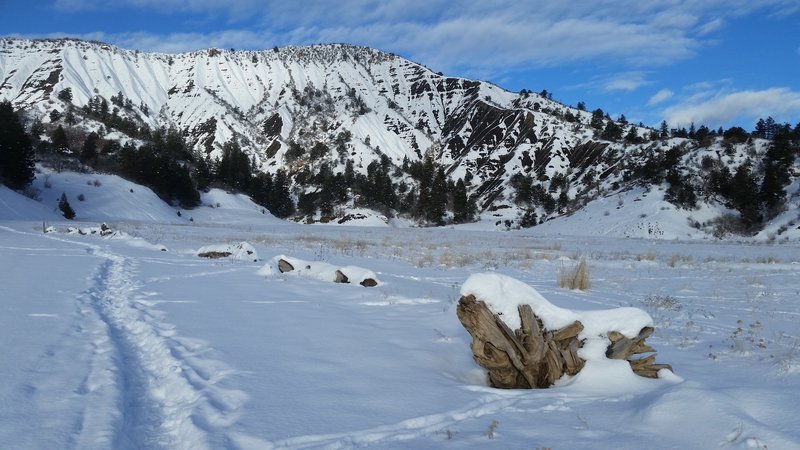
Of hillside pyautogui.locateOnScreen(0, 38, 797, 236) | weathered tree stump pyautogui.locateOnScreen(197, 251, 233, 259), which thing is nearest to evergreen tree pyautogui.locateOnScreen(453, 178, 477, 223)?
hillside pyautogui.locateOnScreen(0, 38, 797, 236)

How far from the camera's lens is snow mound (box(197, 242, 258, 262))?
15664 mm

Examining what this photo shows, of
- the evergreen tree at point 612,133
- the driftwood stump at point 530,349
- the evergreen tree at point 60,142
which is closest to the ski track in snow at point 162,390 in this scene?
the driftwood stump at point 530,349

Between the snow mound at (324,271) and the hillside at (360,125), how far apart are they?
142 ft

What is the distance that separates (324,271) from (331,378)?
745 centimetres

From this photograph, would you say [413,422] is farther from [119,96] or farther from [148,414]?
[119,96]

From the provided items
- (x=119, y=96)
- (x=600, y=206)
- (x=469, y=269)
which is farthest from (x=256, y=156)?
(x=469, y=269)

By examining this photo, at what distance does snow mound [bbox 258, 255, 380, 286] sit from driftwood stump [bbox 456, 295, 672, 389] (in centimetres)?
621

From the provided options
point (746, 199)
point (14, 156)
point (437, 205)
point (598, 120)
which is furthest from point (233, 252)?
point (598, 120)

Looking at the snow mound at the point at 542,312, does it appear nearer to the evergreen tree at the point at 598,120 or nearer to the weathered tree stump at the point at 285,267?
the weathered tree stump at the point at 285,267

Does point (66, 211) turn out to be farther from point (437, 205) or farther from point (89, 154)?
point (437, 205)

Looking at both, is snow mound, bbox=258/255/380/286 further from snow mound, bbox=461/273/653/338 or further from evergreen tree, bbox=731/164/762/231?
evergreen tree, bbox=731/164/762/231

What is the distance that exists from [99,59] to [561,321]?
173 meters

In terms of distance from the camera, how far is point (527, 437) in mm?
3201

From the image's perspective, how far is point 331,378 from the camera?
4.42m
